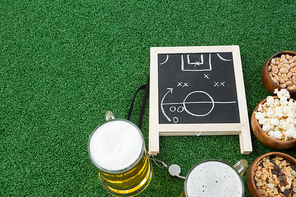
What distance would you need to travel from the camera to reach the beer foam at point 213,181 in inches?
29.4

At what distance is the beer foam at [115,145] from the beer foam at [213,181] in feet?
0.58

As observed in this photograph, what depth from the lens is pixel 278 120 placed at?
0.93 m

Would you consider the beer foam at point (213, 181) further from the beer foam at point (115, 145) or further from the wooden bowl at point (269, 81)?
the wooden bowl at point (269, 81)

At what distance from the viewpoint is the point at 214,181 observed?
29.9 inches

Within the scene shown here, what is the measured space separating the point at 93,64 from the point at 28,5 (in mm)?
508

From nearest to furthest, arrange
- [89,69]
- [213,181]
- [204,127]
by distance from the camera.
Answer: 1. [213,181]
2. [204,127]
3. [89,69]

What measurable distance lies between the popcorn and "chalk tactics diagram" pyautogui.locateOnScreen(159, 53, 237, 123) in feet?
0.45

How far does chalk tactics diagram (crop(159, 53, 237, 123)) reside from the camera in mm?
1056

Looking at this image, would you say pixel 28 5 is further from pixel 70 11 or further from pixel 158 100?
pixel 158 100

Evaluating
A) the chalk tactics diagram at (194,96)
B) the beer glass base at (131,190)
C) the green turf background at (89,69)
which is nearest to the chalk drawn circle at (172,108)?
the chalk tactics diagram at (194,96)

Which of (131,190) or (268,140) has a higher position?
(268,140)

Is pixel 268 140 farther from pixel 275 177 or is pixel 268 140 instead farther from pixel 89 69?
pixel 89 69

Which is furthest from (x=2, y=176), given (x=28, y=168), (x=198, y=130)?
(x=198, y=130)

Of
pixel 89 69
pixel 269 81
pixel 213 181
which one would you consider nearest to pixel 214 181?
pixel 213 181
